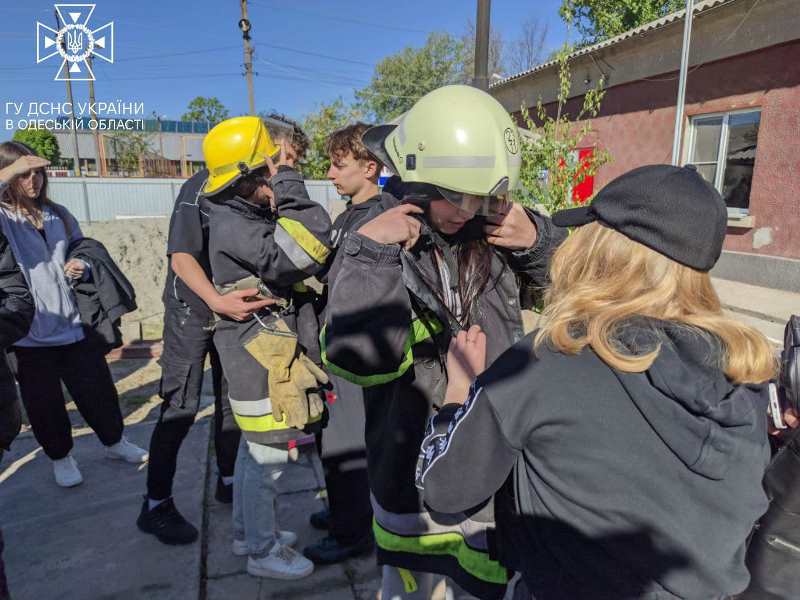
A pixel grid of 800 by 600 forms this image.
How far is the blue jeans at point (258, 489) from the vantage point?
2363 millimetres

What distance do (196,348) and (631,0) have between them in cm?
1796

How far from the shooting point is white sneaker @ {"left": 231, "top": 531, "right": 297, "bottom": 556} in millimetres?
2721

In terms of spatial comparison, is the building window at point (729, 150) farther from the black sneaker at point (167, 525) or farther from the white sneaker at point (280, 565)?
the black sneaker at point (167, 525)

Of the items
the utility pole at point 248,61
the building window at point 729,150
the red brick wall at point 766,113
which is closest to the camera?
the red brick wall at point 766,113

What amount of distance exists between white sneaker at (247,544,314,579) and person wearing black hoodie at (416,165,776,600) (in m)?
1.74

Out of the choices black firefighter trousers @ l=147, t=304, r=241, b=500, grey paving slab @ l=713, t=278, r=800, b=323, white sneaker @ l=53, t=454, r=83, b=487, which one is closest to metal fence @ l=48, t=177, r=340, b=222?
grey paving slab @ l=713, t=278, r=800, b=323

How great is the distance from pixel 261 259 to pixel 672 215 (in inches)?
55.9

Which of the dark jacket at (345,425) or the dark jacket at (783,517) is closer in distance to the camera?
the dark jacket at (783,517)

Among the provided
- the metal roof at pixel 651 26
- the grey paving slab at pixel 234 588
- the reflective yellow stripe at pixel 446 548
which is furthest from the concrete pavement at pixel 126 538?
the metal roof at pixel 651 26

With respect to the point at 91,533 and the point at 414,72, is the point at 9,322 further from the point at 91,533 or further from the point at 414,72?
the point at 414,72

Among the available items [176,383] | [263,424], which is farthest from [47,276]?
[263,424]

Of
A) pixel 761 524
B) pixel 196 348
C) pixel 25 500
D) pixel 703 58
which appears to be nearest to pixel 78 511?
pixel 25 500

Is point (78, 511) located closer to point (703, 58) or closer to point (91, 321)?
point (91, 321)

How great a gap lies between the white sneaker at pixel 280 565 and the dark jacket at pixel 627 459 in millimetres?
1740
